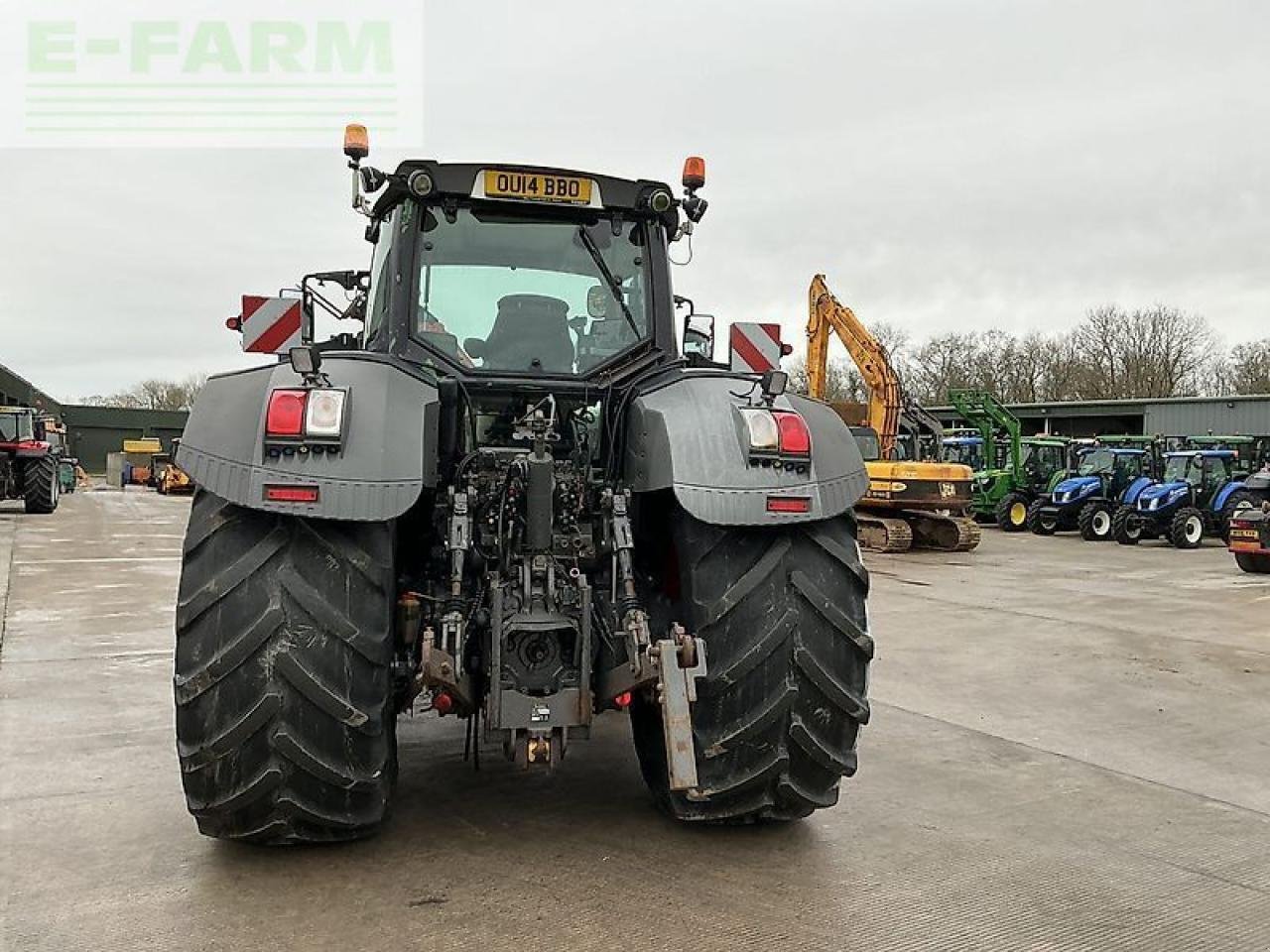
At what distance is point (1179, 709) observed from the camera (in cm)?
659

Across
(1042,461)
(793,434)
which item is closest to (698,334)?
(793,434)

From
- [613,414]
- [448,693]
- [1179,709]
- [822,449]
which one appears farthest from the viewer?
[1179,709]

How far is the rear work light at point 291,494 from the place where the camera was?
3.28 metres

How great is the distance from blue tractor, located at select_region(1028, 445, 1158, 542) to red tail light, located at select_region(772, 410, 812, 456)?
814 inches

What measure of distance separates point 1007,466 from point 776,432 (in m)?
24.6

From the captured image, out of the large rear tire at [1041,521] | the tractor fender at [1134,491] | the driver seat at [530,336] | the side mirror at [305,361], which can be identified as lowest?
the large rear tire at [1041,521]

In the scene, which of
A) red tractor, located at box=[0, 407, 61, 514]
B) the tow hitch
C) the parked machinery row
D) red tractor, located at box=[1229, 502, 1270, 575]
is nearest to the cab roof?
the tow hitch

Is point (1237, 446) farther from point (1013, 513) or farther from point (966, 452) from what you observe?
point (1013, 513)

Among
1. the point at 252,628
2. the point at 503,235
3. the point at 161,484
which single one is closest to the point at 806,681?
the point at 252,628

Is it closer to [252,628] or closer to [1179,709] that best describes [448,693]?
[252,628]

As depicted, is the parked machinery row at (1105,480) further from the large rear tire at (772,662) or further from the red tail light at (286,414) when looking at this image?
the red tail light at (286,414)

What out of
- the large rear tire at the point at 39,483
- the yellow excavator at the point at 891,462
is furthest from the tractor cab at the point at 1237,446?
the large rear tire at the point at 39,483

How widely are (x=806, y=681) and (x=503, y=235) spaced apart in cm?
210

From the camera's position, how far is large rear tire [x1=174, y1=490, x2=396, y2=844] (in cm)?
330
